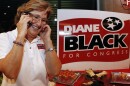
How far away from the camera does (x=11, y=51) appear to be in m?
1.25

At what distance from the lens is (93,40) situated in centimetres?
270

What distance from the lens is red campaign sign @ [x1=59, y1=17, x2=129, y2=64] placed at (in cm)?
261

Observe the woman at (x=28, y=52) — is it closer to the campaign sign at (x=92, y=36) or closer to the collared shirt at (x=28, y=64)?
the collared shirt at (x=28, y=64)

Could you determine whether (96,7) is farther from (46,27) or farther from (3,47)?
(3,47)

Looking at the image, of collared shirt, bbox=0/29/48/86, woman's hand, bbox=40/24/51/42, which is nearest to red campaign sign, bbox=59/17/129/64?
woman's hand, bbox=40/24/51/42

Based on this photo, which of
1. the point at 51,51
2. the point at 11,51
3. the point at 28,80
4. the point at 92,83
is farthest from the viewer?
the point at 92,83

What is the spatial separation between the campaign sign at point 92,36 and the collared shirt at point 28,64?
116 cm

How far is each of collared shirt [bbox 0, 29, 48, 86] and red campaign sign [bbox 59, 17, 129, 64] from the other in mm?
1172

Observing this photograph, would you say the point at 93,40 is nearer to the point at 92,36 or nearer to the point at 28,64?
the point at 92,36

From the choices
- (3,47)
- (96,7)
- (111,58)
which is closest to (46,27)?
(3,47)

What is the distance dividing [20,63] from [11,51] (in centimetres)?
8

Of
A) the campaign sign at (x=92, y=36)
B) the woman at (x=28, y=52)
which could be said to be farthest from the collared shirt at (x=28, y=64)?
the campaign sign at (x=92, y=36)

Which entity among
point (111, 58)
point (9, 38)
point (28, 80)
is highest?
point (9, 38)

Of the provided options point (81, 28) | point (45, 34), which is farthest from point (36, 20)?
point (81, 28)
